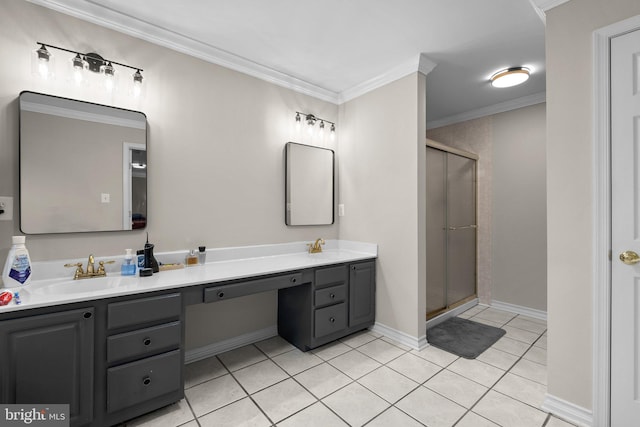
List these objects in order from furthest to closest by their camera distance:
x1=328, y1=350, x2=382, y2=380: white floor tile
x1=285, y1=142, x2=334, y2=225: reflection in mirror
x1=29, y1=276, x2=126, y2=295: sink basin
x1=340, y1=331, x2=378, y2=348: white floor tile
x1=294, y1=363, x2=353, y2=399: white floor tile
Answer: x1=285, y1=142, x2=334, y2=225: reflection in mirror, x1=340, y1=331, x2=378, y2=348: white floor tile, x1=328, y1=350, x2=382, y2=380: white floor tile, x1=294, y1=363, x2=353, y2=399: white floor tile, x1=29, y1=276, x2=126, y2=295: sink basin

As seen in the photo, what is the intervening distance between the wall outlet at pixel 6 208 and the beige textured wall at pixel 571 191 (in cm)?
331

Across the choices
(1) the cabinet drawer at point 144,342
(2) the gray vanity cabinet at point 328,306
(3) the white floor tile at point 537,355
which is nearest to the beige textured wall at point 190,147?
(2) the gray vanity cabinet at point 328,306

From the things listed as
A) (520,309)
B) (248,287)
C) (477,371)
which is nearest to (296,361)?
(248,287)

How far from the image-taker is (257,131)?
2.74m

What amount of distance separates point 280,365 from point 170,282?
1.14 meters

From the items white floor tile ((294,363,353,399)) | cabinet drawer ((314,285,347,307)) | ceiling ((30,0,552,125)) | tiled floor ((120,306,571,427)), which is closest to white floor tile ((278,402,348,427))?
tiled floor ((120,306,571,427))

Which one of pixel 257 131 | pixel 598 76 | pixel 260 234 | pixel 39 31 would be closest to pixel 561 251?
pixel 598 76

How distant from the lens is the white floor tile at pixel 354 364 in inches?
86.3

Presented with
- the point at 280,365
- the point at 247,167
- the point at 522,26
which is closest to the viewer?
the point at 522,26

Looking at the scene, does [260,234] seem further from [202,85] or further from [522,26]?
[522,26]

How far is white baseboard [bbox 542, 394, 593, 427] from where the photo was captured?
1.63 meters

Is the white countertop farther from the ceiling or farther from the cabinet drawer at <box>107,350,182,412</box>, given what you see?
the ceiling

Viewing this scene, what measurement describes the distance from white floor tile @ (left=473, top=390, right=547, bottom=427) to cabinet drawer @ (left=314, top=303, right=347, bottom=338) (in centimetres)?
118

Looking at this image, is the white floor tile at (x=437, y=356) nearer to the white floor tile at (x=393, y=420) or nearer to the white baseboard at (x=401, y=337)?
the white baseboard at (x=401, y=337)
